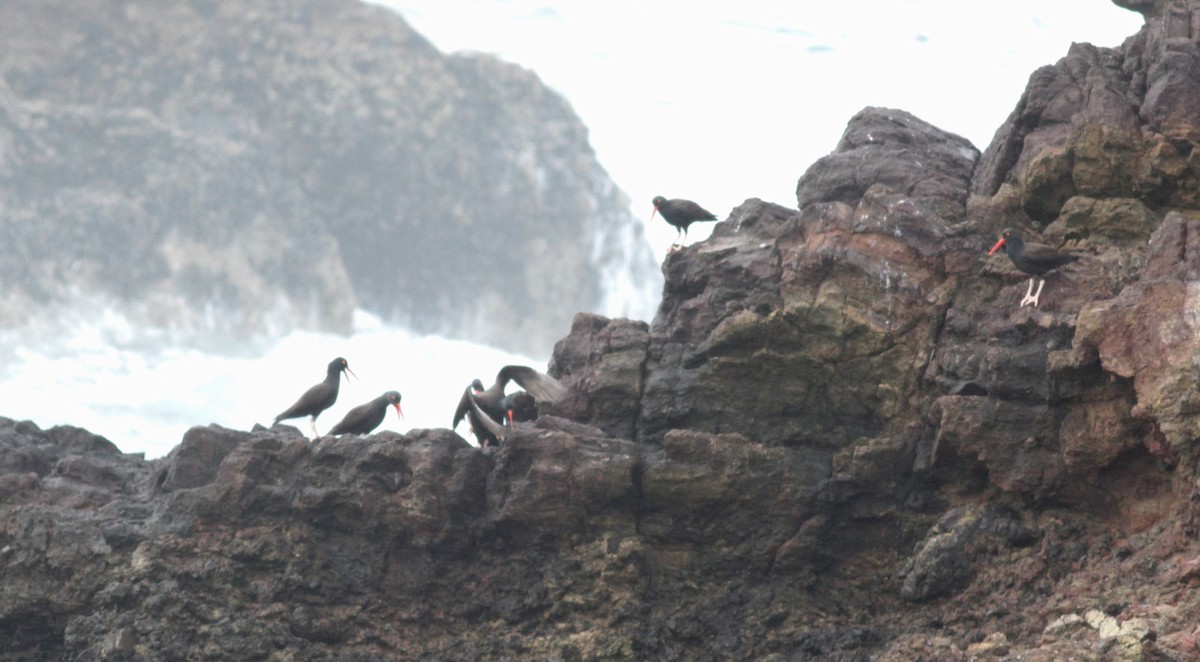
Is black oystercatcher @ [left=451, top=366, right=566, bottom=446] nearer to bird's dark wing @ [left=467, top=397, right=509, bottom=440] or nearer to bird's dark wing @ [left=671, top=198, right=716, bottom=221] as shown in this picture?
bird's dark wing @ [left=467, top=397, right=509, bottom=440]

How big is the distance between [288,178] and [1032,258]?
208 ft

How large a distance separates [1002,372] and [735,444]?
93.7 inches

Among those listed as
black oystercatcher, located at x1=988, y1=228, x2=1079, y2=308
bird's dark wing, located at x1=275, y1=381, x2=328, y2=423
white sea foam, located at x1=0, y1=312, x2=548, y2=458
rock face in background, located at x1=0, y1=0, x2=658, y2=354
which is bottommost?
black oystercatcher, located at x1=988, y1=228, x2=1079, y2=308

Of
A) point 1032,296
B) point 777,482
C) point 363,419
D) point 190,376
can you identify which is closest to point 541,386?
point 363,419

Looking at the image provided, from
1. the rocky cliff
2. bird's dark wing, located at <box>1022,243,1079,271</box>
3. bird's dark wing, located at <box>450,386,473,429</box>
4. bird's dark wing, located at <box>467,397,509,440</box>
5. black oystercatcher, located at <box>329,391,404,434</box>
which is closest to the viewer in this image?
the rocky cliff

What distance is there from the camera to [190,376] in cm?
6112

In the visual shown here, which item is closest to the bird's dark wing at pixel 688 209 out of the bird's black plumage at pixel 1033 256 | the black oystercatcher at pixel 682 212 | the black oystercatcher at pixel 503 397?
the black oystercatcher at pixel 682 212

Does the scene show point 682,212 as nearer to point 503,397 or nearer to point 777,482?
point 503,397

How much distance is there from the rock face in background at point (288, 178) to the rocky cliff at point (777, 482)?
52828mm

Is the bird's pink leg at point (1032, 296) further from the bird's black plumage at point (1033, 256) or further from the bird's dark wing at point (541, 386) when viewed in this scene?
the bird's dark wing at point (541, 386)

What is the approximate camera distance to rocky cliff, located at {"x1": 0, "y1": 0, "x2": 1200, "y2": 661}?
44.8 ft

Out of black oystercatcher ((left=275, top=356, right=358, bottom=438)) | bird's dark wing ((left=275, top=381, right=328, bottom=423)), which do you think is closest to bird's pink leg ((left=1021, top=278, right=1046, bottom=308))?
black oystercatcher ((left=275, top=356, right=358, bottom=438))

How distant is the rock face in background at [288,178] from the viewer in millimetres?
69812

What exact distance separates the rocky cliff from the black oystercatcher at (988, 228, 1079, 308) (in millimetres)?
185
